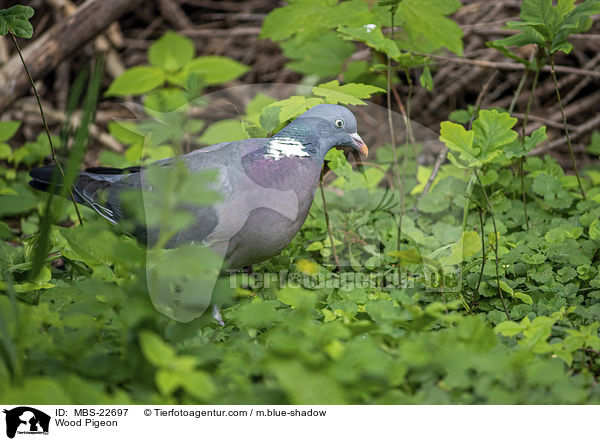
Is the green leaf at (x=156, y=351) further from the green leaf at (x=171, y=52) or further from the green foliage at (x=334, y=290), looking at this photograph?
the green leaf at (x=171, y=52)

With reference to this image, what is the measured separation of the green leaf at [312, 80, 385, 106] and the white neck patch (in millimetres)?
A: 189

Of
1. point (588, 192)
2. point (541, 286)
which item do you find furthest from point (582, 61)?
point (541, 286)

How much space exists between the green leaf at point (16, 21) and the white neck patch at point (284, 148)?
0.80 m

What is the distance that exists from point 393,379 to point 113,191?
4.04ft

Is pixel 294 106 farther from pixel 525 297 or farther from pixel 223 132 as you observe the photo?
pixel 525 297

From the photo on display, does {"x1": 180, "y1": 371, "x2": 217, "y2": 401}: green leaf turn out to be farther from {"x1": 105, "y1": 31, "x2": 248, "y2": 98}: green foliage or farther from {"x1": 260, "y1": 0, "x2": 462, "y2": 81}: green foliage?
{"x1": 105, "y1": 31, "x2": 248, "y2": 98}: green foliage

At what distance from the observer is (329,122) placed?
193 centimetres

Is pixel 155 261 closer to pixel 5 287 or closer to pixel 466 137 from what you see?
pixel 5 287

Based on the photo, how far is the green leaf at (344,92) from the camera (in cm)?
195

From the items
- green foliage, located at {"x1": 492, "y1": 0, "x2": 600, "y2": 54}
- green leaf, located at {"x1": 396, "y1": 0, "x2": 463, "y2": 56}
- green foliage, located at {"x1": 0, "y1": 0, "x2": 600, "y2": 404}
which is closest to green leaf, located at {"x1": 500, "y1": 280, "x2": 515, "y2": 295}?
green foliage, located at {"x1": 0, "y1": 0, "x2": 600, "y2": 404}

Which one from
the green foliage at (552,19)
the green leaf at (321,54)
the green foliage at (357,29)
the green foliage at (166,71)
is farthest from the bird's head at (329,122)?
the green foliage at (166,71)

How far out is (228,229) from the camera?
5.95 feet
